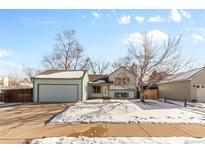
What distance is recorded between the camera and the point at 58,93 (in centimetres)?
2123

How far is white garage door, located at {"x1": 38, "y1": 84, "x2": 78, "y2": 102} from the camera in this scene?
69.3ft

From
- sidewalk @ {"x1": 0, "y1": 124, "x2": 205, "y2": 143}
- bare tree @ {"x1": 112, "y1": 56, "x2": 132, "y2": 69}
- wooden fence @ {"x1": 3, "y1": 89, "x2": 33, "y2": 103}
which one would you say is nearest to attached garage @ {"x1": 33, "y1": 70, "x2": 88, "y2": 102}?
wooden fence @ {"x1": 3, "y1": 89, "x2": 33, "y2": 103}

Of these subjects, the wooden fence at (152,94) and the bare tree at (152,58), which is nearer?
the bare tree at (152,58)

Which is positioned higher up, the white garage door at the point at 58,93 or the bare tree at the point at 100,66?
the bare tree at the point at 100,66

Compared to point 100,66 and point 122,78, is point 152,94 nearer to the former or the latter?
point 122,78

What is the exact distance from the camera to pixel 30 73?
42531 millimetres

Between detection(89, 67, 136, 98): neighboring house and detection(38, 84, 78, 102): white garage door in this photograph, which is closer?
detection(38, 84, 78, 102): white garage door

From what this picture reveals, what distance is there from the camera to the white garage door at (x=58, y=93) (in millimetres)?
21109

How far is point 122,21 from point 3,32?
660 cm

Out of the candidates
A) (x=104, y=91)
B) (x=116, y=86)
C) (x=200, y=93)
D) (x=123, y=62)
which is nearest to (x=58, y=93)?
(x=104, y=91)

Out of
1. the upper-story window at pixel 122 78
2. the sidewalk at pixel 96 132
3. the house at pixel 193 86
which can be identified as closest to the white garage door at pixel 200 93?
the house at pixel 193 86

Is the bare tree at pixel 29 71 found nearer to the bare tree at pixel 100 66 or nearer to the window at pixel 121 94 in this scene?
the bare tree at pixel 100 66

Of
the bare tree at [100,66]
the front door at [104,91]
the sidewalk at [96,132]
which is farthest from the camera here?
the bare tree at [100,66]

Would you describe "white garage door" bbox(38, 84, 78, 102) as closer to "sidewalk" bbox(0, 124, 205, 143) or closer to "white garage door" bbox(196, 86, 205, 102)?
"white garage door" bbox(196, 86, 205, 102)
